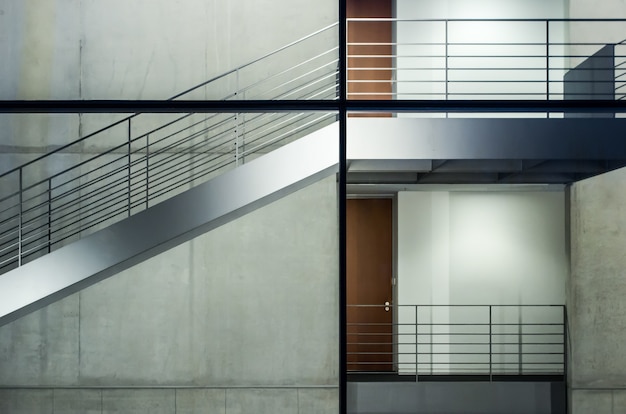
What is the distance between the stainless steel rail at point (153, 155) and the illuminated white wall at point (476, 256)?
1.71ft

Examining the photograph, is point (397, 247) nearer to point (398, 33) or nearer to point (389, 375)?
point (389, 375)

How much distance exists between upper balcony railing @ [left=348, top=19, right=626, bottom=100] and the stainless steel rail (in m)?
0.14

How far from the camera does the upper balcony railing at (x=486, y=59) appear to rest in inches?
102

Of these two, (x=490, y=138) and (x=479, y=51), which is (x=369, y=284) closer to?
(x=490, y=138)

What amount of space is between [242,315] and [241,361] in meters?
0.16

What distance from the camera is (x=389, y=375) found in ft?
8.41

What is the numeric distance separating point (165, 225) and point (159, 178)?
0.55 ft

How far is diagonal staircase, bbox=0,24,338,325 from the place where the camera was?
253 cm

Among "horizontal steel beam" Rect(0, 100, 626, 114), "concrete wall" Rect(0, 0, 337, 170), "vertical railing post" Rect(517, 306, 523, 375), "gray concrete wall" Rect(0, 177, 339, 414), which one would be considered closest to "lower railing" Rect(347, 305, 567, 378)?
"vertical railing post" Rect(517, 306, 523, 375)

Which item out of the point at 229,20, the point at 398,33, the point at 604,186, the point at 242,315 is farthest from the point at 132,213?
the point at 604,186

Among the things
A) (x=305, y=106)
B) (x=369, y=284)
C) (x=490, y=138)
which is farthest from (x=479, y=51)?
(x=369, y=284)

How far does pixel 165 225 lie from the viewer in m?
2.55

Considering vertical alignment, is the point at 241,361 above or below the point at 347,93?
below

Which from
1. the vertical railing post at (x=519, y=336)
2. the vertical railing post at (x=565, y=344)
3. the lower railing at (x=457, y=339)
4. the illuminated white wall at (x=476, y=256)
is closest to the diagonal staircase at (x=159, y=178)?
the illuminated white wall at (x=476, y=256)
